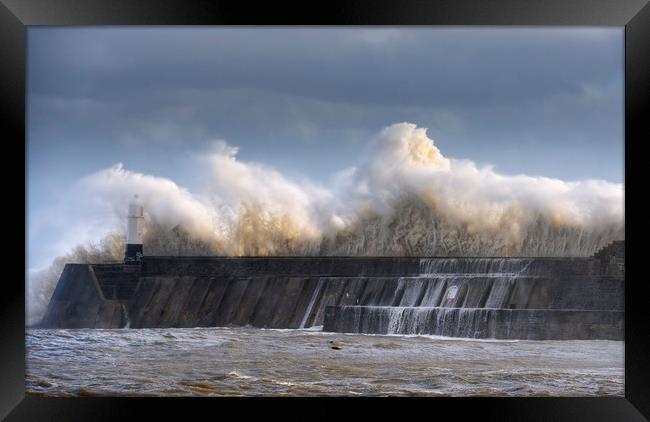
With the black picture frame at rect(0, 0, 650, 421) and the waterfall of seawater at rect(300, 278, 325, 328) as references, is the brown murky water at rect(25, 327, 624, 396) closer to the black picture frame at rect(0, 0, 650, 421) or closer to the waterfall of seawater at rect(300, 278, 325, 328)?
the waterfall of seawater at rect(300, 278, 325, 328)

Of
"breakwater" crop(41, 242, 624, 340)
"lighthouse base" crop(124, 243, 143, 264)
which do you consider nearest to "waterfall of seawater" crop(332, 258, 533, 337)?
"breakwater" crop(41, 242, 624, 340)

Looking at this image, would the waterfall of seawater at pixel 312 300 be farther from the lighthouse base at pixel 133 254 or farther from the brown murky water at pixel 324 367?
→ the lighthouse base at pixel 133 254

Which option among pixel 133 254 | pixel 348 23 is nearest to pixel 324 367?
pixel 348 23

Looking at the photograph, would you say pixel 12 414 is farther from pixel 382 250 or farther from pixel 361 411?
pixel 382 250

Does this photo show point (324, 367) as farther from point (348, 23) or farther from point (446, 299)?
point (348, 23)

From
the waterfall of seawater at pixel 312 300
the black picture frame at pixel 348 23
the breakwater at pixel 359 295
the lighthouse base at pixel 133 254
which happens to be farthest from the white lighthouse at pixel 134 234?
the black picture frame at pixel 348 23

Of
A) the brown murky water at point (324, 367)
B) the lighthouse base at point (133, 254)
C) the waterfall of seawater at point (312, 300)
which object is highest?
the lighthouse base at point (133, 254)
